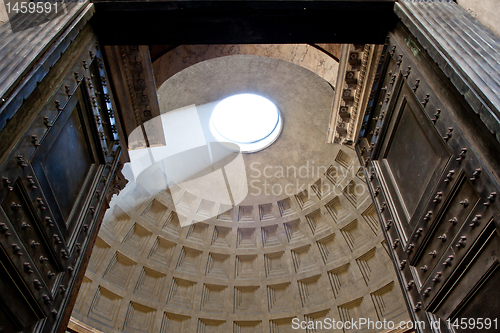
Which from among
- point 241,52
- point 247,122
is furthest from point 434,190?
point 247,122

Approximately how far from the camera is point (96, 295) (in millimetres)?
11156

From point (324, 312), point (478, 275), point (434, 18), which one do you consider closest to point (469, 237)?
point (478, 275)

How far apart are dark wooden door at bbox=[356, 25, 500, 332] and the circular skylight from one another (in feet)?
23.6

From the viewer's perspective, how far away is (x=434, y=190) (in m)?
4.43

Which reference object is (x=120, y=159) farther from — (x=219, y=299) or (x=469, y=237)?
(x=219, y=299)

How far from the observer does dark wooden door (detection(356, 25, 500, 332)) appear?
351cm

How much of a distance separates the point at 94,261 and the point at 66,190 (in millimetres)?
7390

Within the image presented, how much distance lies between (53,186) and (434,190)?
4465 mm

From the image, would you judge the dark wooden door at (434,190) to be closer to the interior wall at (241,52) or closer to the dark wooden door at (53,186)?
the interior wall at (241,52)

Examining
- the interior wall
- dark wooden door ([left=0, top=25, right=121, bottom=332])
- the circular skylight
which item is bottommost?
dark wooden door ([left=0, top=25, right=121, bottom=332])

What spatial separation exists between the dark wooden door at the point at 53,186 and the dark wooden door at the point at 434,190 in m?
4.20

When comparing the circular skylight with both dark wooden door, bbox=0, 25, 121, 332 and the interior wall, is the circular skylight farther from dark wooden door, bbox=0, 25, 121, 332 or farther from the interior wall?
dark wooden door, bbox=0, 25, 121, 332

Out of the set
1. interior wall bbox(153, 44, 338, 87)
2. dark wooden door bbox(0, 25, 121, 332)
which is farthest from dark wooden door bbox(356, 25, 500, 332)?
dark wooden door bbox(0, 25, 121, 332)

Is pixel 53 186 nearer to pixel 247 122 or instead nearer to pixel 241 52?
pixel 241 52
